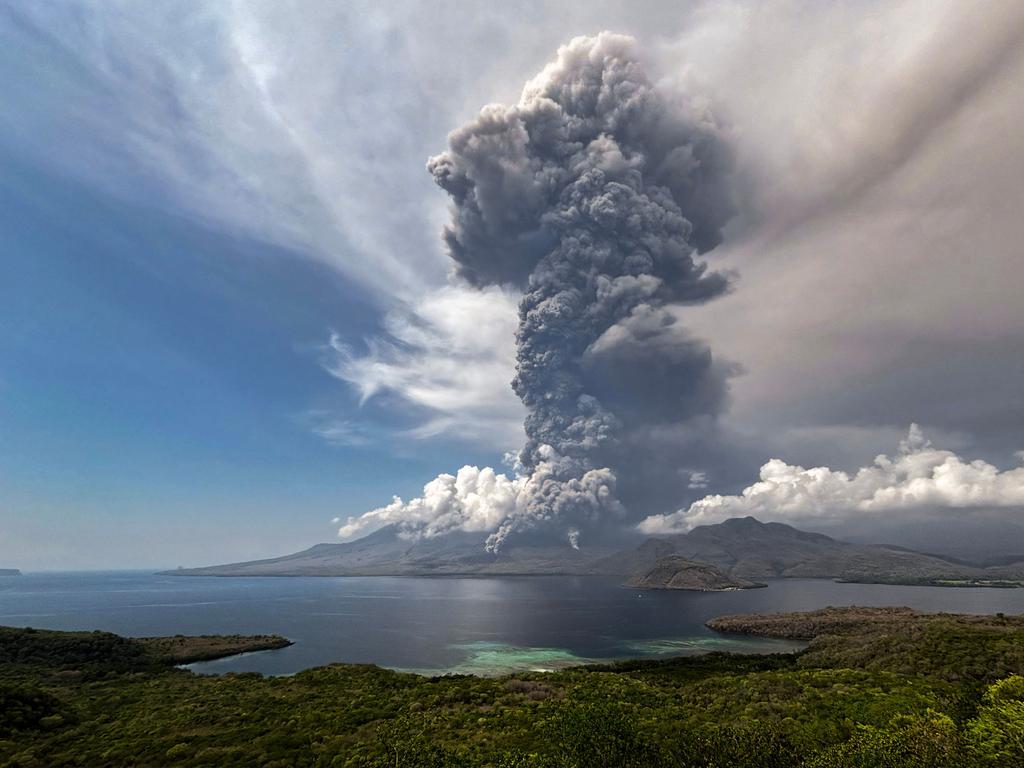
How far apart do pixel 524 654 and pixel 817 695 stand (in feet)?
325

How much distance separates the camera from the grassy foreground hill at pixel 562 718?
1278 inches

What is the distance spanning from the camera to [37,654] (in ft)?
367

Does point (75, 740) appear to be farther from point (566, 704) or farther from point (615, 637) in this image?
point (615, 637)

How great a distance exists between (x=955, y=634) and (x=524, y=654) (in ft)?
317

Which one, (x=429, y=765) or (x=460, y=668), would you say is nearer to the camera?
(x=429, y=765)

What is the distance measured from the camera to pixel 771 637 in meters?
172

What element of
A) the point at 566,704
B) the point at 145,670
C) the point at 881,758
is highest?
the point at 881,758

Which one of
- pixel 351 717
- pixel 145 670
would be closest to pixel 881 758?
pixel 351 717

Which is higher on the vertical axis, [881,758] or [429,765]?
[881,758]

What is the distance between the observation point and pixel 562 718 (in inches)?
1852

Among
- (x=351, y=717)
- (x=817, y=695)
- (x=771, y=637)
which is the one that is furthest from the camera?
(x=771, y=637)

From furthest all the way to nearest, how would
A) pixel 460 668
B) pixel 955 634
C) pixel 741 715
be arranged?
pixel 460 668
pixel 955 634
pixel 741 715

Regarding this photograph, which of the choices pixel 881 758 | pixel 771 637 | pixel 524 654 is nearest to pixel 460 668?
pixel 524 654

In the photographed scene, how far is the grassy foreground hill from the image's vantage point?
32469mm
